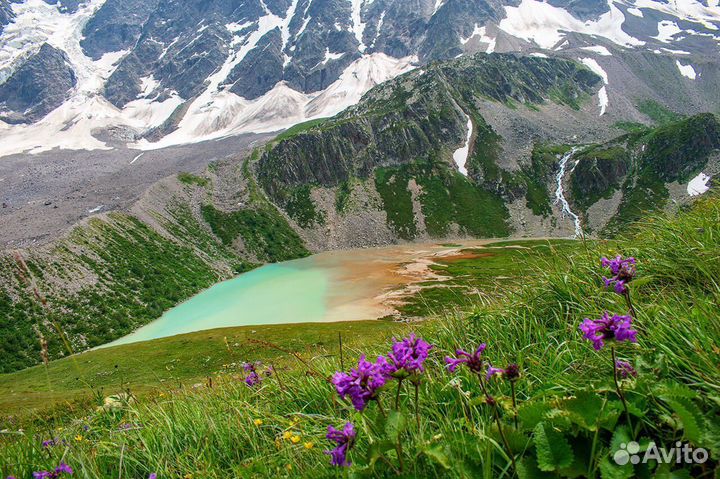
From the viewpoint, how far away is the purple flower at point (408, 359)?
2.73 metres

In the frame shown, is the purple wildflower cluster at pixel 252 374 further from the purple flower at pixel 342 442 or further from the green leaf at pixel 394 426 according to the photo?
the green leaf at pixel 394 426

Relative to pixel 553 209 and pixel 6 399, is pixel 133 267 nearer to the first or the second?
pixel 6 399

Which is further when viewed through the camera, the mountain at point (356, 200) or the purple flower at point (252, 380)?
the mountain at point (356, 200)

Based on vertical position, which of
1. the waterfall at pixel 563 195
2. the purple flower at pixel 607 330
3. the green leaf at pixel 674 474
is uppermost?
the purple flower at pixel 607 330

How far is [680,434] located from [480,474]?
4.73 ft

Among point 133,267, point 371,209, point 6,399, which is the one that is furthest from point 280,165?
point 6,399

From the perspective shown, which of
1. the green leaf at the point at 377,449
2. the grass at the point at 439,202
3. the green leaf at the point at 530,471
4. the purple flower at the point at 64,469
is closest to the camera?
the green leaf at the point at 530,471

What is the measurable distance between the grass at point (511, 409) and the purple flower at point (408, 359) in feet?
1.27

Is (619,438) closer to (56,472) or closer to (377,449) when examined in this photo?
(377,449)

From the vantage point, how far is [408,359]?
9.23 ft

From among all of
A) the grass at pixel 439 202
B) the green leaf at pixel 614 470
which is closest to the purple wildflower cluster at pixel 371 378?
the green leaf at pixel 614 470

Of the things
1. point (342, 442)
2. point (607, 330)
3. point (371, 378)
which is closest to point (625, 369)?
point (607, 330)

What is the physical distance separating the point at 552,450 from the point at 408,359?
1.08m

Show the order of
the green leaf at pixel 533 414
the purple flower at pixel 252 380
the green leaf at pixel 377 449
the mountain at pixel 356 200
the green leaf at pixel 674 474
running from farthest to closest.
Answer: the mountain at pixel 356 200 → the purple flower at pixel 252 380 → the green leaf at pixel 533 414 → the green leaf at pixel 377 449 → the green leaf at pixel 674 474
